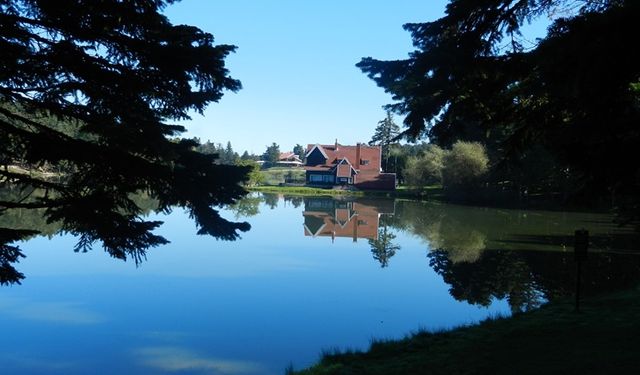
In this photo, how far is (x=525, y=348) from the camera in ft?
20.0

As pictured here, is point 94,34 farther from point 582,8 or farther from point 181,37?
point 582,8

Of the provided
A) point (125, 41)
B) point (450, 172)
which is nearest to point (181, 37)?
point (125, 41)

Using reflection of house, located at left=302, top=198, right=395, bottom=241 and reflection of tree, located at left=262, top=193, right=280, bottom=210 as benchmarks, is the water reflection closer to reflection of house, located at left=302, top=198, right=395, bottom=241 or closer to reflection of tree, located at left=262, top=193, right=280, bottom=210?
reflection of house, located at left=302, top=198, right=395, bottom=241

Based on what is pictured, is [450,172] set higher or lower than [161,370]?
higher

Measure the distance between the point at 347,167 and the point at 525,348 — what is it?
60.9 m

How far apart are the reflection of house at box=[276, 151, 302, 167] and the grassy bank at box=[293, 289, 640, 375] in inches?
4022

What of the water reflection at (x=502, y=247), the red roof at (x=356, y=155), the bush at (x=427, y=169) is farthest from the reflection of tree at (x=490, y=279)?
the red roof at (x=356, y=155)

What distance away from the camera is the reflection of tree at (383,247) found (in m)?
17.7

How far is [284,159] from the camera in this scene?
393ft

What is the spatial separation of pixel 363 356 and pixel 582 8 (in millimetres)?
5167

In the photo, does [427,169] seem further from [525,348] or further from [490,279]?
[525,348]

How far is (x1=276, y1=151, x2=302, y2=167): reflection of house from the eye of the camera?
112000 millimetres

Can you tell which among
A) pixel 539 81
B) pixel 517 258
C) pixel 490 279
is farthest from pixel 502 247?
pixel 539 81

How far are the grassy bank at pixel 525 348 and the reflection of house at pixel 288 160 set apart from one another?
102 metres
